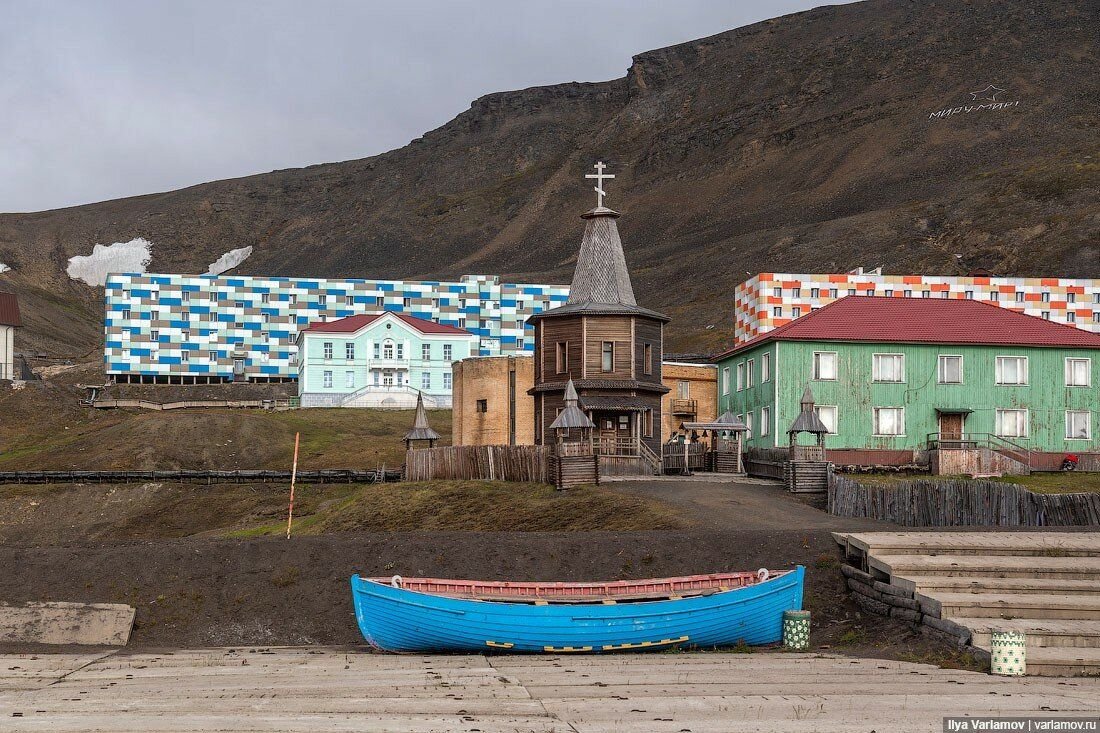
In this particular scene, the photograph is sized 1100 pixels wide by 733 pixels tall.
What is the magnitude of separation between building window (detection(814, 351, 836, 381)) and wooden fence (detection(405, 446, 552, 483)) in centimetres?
1394

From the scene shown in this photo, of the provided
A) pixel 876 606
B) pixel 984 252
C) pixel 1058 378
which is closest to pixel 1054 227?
pixel 984 252

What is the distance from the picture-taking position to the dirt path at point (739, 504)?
33903mm

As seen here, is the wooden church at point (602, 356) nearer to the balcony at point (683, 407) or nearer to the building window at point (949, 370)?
the building window at point (949, 370)

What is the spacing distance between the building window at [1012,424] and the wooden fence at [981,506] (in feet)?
61.2

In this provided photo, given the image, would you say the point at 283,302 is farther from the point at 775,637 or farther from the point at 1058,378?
the point at 775,637

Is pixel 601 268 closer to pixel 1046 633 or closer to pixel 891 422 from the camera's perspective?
pixel 891 422

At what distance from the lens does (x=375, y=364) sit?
9706cm

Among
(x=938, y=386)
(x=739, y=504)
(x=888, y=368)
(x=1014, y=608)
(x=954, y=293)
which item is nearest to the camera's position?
(x=1014, y=608)

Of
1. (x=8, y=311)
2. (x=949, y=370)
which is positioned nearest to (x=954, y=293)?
(x=949, y=370)

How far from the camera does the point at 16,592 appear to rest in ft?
85.6

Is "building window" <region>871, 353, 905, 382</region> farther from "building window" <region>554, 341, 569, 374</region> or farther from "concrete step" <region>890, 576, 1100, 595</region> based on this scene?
"concrete step" <region>890, 576, 1100, 595</region>

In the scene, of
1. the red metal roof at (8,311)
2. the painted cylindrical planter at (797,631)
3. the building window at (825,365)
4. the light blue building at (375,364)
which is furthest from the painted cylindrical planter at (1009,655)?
the red metal roof at (8,311)

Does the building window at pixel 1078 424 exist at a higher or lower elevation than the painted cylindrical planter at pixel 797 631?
higher

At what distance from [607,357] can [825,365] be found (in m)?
9.14
